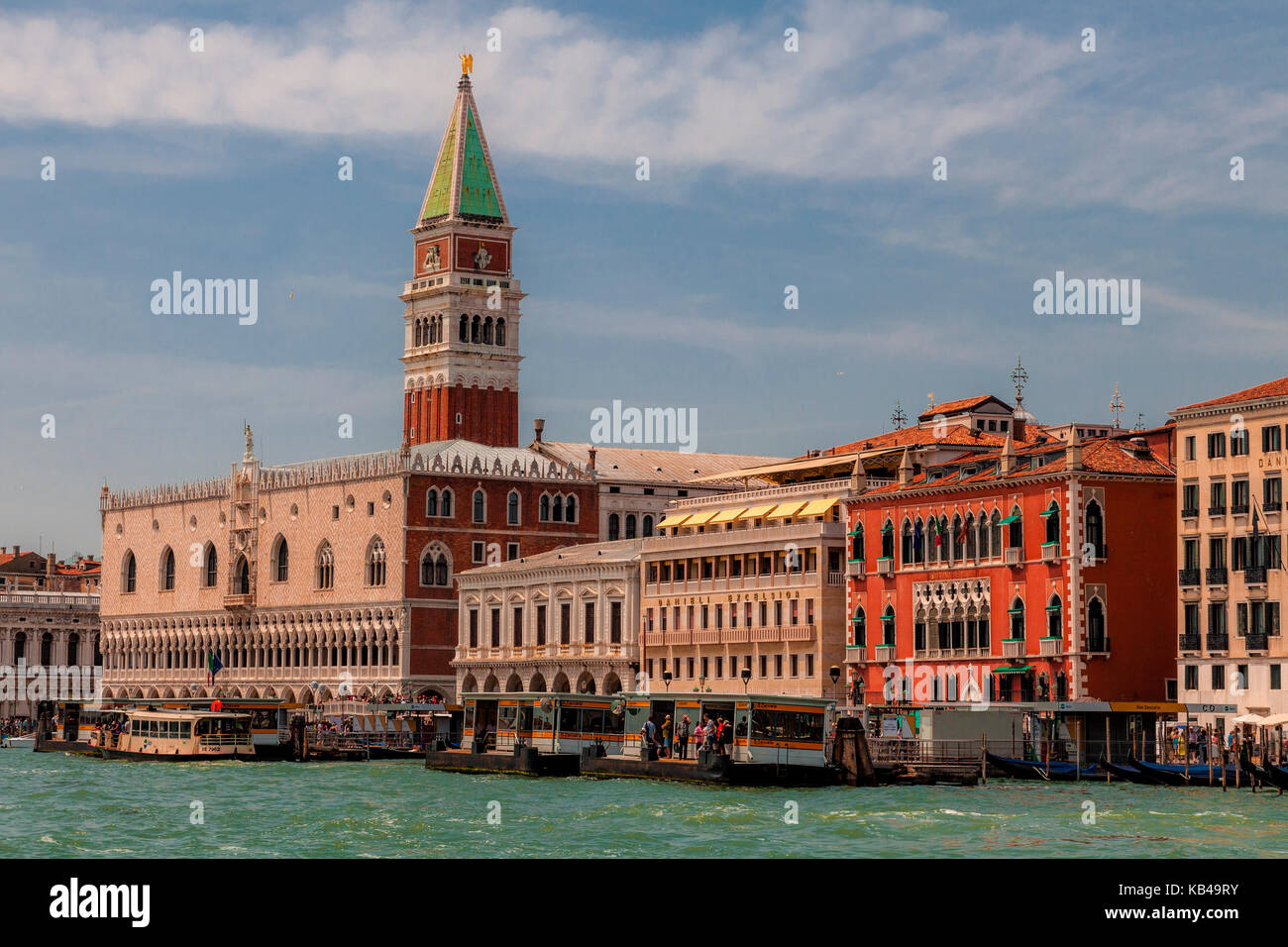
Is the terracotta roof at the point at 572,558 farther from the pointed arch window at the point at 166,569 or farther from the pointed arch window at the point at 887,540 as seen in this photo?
the pointed arch window at the point at 166,569

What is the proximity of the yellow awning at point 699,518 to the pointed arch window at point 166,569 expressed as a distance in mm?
42634

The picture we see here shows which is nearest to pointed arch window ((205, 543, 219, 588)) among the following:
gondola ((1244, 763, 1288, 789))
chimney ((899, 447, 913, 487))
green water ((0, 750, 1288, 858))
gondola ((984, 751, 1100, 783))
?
chimney ((899, 447, 913, 487))

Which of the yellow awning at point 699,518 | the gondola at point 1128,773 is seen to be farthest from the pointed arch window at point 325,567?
the gondola at point 1128,773

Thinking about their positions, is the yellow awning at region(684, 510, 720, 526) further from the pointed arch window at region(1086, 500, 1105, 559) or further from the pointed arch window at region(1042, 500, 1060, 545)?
the pointed arch window at region(1086, 500, 1105, 559)

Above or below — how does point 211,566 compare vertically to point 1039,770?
above

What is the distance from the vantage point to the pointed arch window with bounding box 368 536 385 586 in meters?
99.3

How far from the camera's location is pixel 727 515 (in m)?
80.1

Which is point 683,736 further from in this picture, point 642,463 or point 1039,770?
point 642,463

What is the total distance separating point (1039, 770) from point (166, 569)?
6944 centimetres

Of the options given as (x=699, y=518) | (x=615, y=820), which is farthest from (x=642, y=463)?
(x=615, y=820)

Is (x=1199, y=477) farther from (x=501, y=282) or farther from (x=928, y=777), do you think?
(x=501, y=282)
